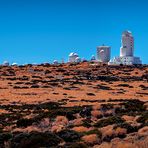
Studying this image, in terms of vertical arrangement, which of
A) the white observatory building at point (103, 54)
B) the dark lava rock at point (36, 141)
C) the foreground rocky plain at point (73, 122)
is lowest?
the dark lava rock at point (36, 141)

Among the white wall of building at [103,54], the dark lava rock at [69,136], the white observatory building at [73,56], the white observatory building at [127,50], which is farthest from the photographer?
the white observatory building at [73,56]

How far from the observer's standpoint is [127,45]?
14950 centimetres

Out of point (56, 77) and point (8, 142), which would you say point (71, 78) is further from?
point (8, 142)

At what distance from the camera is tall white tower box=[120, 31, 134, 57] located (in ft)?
488

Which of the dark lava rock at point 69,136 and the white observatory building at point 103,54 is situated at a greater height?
the white observatory building at point 103,54

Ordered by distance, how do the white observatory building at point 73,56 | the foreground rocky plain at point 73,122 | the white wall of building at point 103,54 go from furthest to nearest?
the white observatory building at point 73,56, the white wall of building at point 103,54, the foreground rocky plain at point 73,122

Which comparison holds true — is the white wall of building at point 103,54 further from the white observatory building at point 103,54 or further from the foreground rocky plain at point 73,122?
the foreground rocky plain at point 73,122

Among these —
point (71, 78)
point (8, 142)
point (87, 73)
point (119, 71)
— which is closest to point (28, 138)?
point (8, 142)

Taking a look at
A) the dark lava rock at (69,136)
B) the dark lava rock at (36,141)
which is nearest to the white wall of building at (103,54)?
the dark lava rock at (69,136)

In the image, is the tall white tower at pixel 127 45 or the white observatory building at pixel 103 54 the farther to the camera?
the white observatory building at pixel 103 54

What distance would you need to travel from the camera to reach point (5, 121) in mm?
31297

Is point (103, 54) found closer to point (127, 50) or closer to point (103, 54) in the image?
point (103, 54)

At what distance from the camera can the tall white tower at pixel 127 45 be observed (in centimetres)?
14888

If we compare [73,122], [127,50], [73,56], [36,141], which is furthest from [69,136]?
[73,56]
